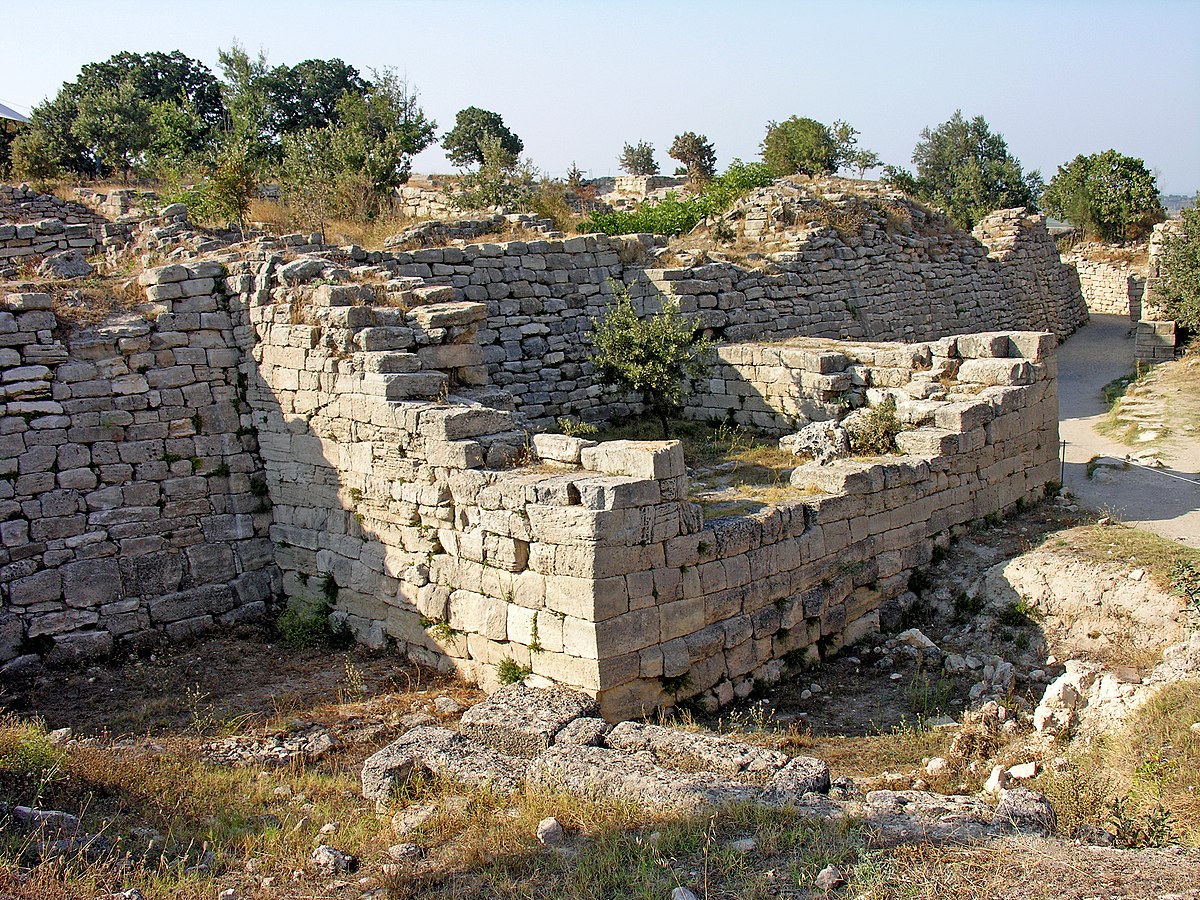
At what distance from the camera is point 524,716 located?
673cm

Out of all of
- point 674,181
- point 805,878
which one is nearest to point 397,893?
point 805,878

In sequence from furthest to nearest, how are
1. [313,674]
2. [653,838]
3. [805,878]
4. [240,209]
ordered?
[240,209]
[313,674]
[653,838]
[805,878]

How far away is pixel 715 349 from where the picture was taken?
44.4 feet

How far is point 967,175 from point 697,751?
41.7 m

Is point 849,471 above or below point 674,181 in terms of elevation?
below

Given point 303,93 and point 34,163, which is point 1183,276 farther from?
point 303,93

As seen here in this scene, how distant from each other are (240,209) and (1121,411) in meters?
14.0

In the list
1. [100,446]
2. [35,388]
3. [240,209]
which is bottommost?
[100,446]

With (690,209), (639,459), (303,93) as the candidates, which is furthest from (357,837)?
(303,93)

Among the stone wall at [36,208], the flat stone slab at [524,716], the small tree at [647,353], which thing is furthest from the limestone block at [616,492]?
the stone wall at [36,208]

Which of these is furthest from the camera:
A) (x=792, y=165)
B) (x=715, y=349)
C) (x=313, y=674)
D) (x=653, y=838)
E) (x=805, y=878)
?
(x=792, y=165)

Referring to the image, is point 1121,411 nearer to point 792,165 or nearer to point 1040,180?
point 792,165

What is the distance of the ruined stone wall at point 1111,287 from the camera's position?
2938cm

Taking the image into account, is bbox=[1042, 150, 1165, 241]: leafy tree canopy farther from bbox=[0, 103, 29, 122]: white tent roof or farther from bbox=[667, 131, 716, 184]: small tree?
bbox=[0, 103, 29, 122]: white tent roof
